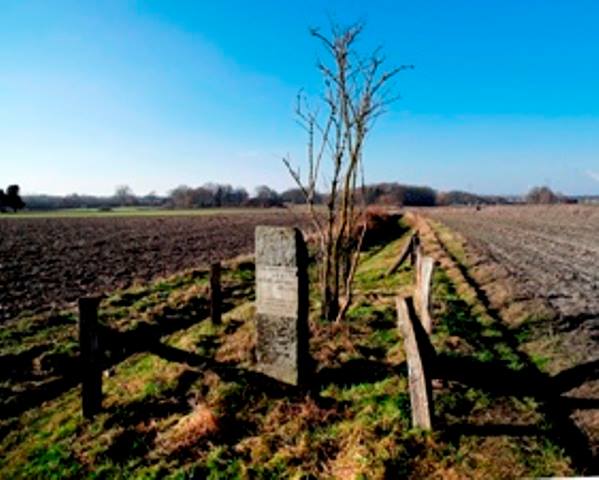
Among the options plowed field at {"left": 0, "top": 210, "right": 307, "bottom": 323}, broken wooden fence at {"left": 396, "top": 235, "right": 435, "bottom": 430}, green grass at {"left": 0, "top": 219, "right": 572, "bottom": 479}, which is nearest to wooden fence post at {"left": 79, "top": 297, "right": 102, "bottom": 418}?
green grass at {"left": 0, "top": 219, "right": 572, "bottom": 479}

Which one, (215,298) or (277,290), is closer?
(277,290)

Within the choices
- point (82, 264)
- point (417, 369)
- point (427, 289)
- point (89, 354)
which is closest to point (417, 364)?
point (417, 369)

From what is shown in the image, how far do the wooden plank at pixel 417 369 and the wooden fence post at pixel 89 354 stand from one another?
13.4 feet

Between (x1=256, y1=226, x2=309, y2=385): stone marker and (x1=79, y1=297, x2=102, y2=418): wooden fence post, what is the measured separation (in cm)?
222

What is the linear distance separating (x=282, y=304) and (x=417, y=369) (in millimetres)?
2254

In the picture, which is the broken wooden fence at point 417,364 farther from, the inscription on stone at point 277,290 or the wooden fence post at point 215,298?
the wooden fence post at point 215,298

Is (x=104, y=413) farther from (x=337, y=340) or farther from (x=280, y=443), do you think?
(x=337, y=340)

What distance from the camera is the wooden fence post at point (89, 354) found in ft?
21.4

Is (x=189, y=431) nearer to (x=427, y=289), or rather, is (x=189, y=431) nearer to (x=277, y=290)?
(x=277, y=290)

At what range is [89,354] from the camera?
657 cm

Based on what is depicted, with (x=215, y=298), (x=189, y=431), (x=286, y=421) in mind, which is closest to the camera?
(x=189, y=431)

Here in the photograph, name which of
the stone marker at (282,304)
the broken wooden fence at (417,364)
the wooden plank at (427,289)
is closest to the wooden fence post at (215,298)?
the stone marker at (282,304)

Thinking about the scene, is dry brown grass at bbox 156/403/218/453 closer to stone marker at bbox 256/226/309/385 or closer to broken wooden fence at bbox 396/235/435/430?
Result: stone marker at bbox 256/226/309/385

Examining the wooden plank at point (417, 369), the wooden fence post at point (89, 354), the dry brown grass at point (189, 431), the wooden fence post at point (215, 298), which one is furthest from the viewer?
the wooden fence post at point (215, 298)
